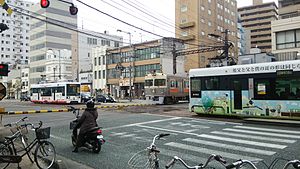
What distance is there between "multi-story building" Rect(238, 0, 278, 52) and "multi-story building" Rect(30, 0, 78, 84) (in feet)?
227

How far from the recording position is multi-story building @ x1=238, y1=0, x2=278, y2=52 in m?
99.9

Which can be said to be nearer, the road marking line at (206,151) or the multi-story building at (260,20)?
the road marking line at (206,151)

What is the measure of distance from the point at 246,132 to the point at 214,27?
6645cm

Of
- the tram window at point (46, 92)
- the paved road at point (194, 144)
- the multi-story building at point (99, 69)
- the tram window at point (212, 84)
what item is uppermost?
the multi-story building at point (99, 69)

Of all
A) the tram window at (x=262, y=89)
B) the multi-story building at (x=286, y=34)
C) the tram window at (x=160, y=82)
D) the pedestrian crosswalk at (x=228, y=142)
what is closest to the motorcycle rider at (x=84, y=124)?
the pedestrian crosswalk at (x=228, y=142)

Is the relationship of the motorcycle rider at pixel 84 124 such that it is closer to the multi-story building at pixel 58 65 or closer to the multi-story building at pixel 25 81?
the multi-story building at pixel 58 65

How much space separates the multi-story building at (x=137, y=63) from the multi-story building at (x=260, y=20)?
56.4 metres

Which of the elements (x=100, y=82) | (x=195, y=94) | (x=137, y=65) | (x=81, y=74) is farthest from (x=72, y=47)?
(x=195, y=94)

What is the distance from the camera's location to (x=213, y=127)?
12.6m

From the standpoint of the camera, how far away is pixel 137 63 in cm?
5525

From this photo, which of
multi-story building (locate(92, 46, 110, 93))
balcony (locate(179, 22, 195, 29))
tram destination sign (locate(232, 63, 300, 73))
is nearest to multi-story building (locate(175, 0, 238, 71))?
balcony (locate(179, 22, 195, 29))

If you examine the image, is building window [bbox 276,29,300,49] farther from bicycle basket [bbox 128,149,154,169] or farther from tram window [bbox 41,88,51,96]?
tram window [bbox 41,88,51,96]

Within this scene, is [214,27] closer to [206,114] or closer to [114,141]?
[206,114]

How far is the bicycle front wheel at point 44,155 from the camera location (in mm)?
6388
